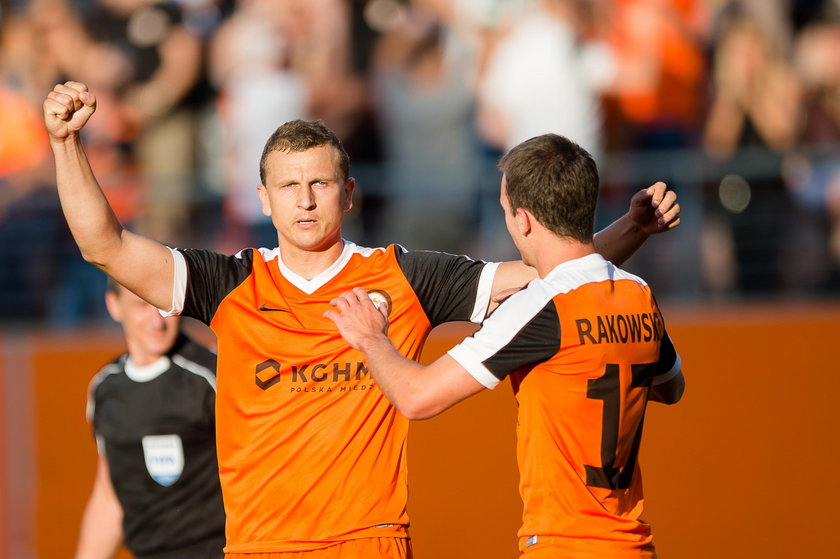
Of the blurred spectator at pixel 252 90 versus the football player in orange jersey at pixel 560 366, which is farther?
the blurred spectator at pixel 252 90

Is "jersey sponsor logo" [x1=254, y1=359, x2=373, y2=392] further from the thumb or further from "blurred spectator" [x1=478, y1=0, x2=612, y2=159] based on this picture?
"blurred spectator" [x1=478, y1=0, x2=612, y2=159]

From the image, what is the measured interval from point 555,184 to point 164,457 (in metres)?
2.77

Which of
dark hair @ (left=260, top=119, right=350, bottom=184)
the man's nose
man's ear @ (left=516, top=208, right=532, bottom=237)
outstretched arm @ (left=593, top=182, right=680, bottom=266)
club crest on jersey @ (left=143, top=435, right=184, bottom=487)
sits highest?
dark hair @ (left=260, top=119, right=350, bottom=184)

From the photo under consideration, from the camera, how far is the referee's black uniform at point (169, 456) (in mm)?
5691

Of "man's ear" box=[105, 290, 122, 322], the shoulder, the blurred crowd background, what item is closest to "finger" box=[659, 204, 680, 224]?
the shoulder

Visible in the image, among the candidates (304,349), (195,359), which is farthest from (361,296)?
(195,359)

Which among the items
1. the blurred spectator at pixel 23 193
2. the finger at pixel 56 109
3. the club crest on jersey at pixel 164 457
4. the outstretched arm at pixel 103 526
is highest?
the blurred spectator at pixel 23 193

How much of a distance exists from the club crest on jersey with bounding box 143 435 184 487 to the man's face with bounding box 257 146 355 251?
184 cm

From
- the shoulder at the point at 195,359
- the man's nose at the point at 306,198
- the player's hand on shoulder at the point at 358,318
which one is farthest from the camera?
the shoulder at the point at 195,359

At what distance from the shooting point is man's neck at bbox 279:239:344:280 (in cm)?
443

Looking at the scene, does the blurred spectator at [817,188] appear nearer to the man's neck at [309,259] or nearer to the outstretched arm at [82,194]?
the man's neck at [309,259]

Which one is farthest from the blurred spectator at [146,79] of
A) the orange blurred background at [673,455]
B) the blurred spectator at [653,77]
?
the blurred spectator at [653,77]

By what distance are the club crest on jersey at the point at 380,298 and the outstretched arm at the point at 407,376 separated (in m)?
0.46

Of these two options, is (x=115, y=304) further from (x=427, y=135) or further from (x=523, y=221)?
(x=427, y=135)
